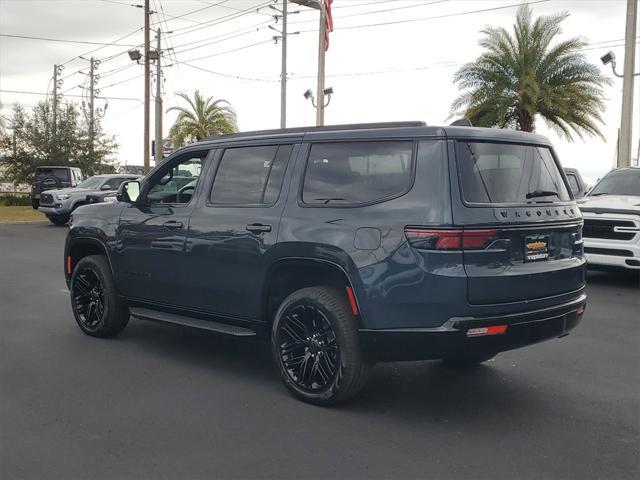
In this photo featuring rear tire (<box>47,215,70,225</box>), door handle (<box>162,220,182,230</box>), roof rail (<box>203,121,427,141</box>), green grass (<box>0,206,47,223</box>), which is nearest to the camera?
roof rail (<box>203,121,427,141</box>)

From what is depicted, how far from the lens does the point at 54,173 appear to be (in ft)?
102

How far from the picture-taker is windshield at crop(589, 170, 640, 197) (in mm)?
11659

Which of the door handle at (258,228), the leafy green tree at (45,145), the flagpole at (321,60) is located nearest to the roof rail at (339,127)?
the door handle at (258,228)

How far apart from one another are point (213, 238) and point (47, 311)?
3768 millimetres

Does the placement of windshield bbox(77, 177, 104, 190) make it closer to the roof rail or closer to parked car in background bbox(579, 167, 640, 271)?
parked car in background bbox(579, 167, 640, 271)

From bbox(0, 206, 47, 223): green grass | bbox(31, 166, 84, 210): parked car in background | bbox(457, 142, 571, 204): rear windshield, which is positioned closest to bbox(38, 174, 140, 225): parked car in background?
bbox(0, 206, 47, 223): green grass

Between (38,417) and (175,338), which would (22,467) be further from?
(175,338)

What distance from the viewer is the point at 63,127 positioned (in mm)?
39281

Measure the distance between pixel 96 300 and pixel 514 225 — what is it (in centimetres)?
419

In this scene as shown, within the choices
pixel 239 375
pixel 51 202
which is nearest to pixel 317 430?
pixel 239 375

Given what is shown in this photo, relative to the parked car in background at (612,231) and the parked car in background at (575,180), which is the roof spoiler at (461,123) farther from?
the parked car in background at (575,180)

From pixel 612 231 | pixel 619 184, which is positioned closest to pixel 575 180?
pixel 619 184

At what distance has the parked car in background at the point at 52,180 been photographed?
101 feet

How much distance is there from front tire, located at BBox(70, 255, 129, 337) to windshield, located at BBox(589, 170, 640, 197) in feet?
26.8
